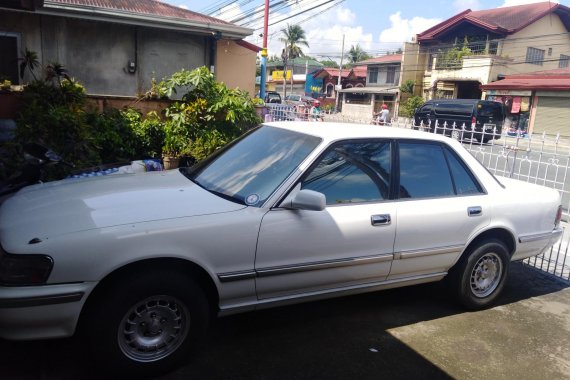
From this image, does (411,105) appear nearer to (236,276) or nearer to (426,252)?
(426,252)

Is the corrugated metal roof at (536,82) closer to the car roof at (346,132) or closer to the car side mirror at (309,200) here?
the car roof at (346,132)

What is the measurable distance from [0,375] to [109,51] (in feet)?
30.8

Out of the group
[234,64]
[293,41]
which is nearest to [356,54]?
[293,41]

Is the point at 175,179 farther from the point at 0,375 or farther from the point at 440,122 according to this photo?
the point at 440,122

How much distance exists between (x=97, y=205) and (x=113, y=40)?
9.00 metres

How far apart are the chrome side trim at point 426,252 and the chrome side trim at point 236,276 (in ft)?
4.05

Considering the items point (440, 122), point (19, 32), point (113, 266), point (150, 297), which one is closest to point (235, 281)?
point (150, 297)

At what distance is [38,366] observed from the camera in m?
2.99

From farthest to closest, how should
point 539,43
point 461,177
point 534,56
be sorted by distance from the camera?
point 534,56 < point 539,43 < point 461,177

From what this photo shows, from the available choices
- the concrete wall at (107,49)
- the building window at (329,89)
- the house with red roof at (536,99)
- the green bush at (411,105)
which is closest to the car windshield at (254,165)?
the concrete wall at (107,49)

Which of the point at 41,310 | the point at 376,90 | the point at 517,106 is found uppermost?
the point at 376,90

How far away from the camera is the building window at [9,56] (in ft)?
32.4

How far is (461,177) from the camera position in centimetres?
413

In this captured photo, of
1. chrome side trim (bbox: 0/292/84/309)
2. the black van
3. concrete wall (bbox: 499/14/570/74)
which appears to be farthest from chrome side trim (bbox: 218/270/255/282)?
concrete wall (bbox: 499/14/570/74)
